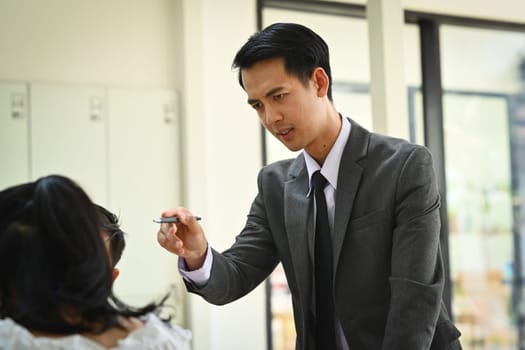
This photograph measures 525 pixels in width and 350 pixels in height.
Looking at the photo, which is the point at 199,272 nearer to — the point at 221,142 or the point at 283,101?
the point at 283,101

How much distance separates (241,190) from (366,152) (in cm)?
203

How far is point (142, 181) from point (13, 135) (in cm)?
65

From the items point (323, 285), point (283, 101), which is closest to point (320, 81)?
point (283, 101)

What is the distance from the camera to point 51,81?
11.2 feet

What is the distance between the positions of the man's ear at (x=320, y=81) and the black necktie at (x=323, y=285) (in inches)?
11.9

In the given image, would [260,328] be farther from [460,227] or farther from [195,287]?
[195,287]

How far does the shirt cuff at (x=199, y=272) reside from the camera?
1.70 meters

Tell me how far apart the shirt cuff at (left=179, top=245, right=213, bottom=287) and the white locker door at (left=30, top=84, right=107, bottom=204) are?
1690 millimetres

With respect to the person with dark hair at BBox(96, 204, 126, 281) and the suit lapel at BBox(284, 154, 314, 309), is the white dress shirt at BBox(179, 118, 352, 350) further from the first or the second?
the person with dark hair at BBox(96, 204, 126, 281)

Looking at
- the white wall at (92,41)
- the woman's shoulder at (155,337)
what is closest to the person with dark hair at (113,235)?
the woman's shoulder at (155,337)

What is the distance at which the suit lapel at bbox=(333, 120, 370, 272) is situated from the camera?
5.39ft

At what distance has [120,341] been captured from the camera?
1.17m

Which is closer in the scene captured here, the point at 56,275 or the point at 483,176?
the point at 56,275

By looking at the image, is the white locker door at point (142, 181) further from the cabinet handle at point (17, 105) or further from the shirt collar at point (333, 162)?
the shirt collar at point (333, 162)
